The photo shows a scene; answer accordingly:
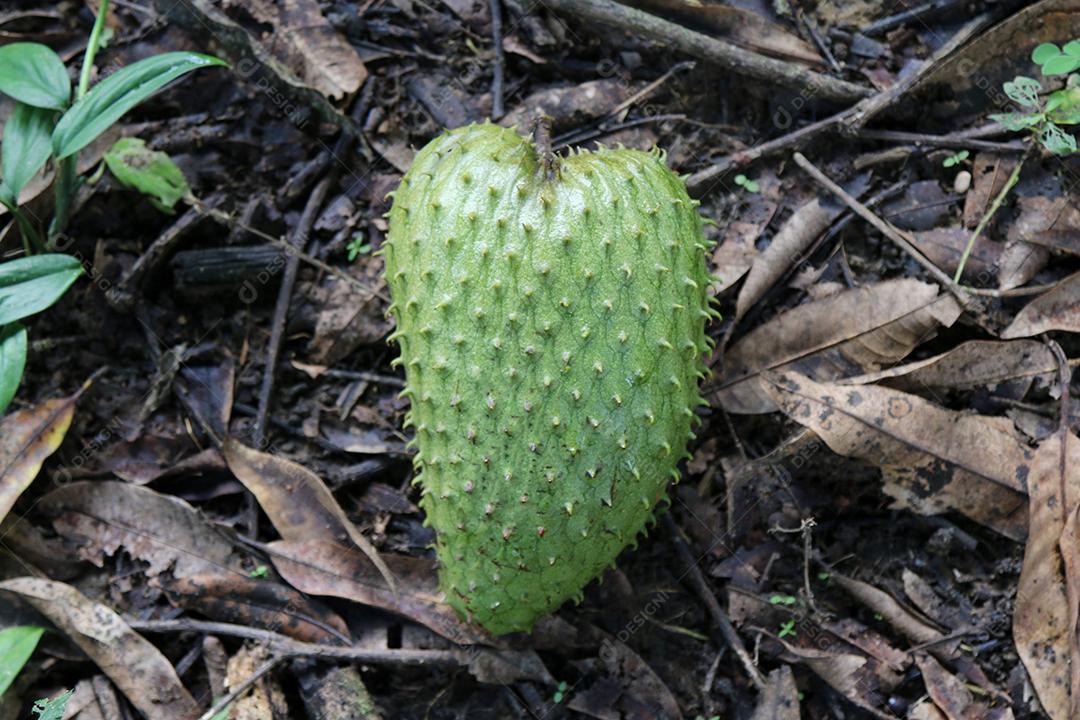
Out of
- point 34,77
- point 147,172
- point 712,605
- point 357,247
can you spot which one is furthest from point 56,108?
point 712,605

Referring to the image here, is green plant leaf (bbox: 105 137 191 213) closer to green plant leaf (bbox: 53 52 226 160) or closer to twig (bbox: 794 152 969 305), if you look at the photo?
green plant leaf (bbox: 53 52 226 160)

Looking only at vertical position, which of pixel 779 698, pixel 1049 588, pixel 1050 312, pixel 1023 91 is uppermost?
pixel 1023 91

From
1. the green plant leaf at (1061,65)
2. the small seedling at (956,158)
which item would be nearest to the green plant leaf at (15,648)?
the small seedling at (956,158)

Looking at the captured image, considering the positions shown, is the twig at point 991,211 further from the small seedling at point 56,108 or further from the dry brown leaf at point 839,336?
the small seedling at point 56,108

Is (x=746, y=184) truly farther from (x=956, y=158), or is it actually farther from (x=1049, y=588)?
(x=1049, y=588)

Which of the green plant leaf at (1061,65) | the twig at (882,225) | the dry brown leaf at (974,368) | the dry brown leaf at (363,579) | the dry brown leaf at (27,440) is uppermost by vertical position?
the green plant leaf at (1061,65)

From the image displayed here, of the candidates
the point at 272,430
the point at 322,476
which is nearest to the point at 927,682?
the point at 322,476
